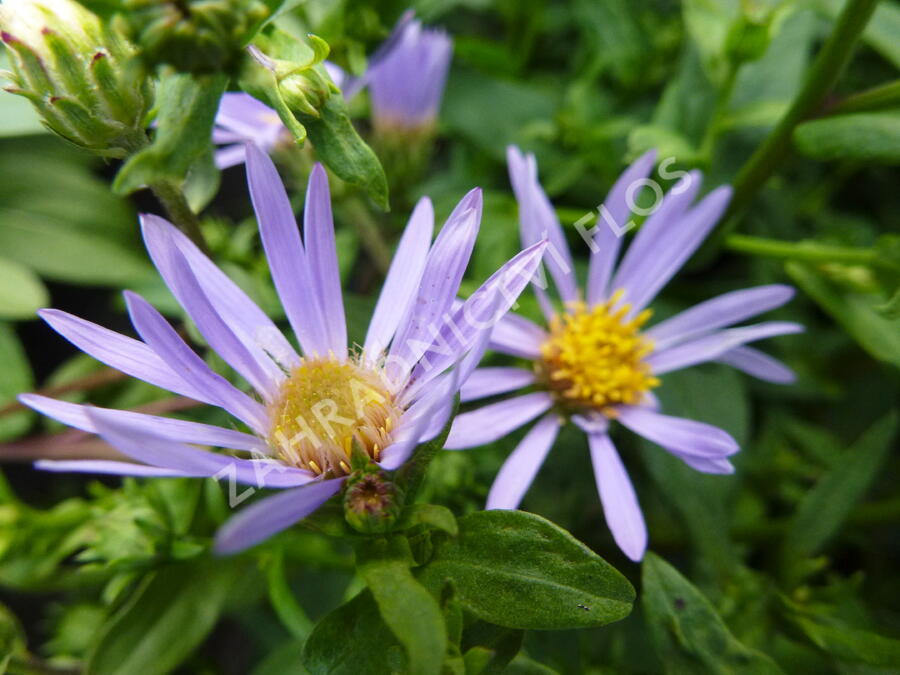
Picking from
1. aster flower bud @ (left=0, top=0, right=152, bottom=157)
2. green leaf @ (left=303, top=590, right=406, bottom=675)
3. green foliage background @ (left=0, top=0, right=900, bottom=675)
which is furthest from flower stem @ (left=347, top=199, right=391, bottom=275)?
green leaf @ (left=303, top=590, right=406, bottom=675)


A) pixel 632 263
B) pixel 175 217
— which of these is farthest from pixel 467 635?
pixel 632 263

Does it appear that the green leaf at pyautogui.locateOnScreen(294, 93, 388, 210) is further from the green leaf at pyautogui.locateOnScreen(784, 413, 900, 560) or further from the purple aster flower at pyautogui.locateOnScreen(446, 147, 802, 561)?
the green leaf at pyautogui.locateOnScreen(784, 413, 900, 560)

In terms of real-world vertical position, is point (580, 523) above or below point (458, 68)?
below

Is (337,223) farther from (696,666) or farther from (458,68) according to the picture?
(696,666)

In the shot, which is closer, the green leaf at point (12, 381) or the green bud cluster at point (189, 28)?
the green bud cluster at point (189, 28)

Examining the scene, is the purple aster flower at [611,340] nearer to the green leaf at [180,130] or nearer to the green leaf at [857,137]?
the green leaf at [857,137]

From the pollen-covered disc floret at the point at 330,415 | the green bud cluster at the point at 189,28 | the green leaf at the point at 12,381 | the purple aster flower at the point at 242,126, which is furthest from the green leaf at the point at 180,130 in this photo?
the green leaf at the point at 12,381
